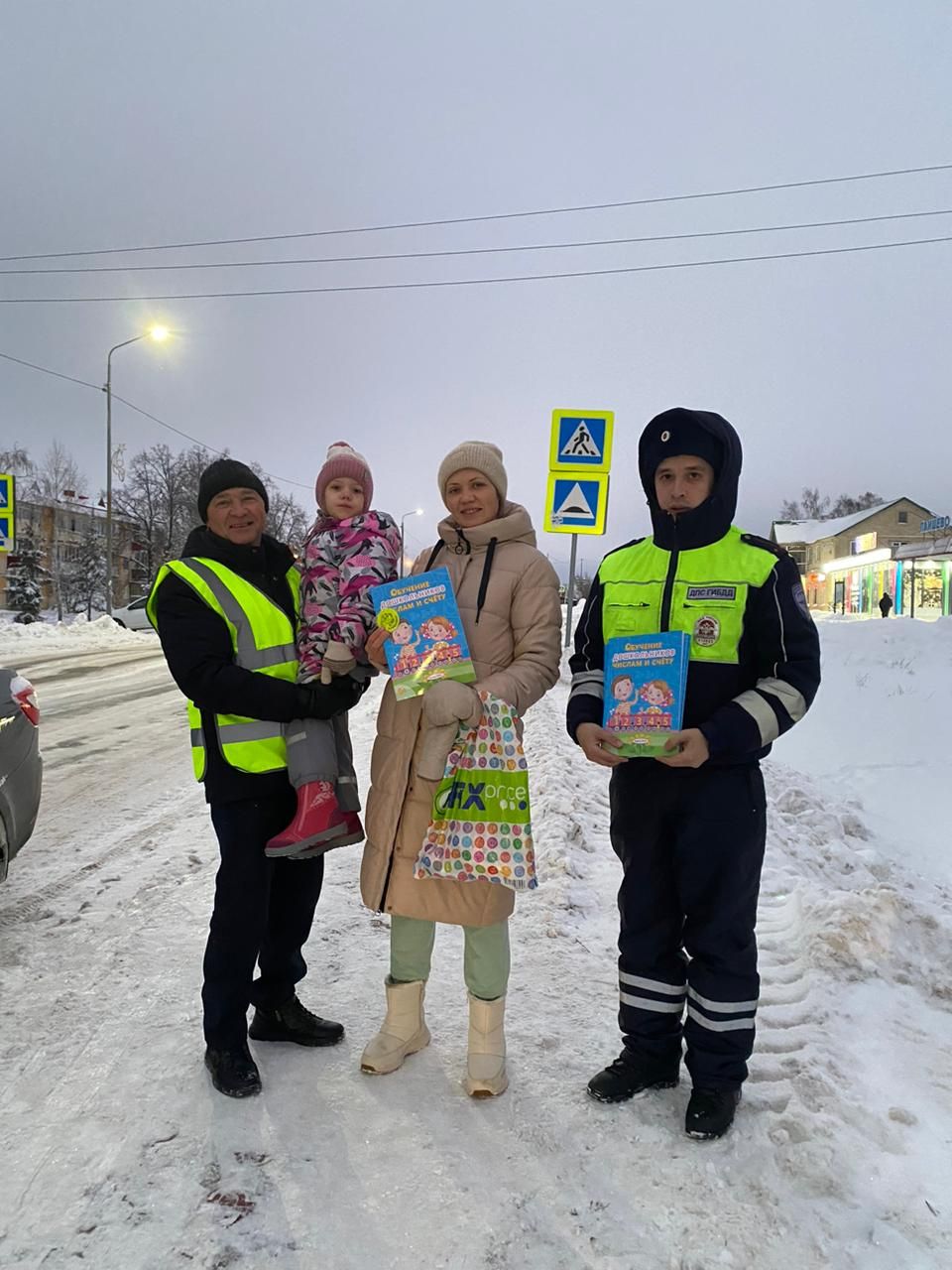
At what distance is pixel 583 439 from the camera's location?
27.7 ft

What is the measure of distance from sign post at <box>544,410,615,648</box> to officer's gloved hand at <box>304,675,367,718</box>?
6.13 m

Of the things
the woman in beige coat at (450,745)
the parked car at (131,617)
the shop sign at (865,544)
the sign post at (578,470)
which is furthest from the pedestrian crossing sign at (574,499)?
the shop sign at (865,544)

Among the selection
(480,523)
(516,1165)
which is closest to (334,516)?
(480,523)

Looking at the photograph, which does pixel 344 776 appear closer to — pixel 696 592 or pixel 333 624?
pixel 333 624

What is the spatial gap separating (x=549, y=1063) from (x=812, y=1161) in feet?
2.91

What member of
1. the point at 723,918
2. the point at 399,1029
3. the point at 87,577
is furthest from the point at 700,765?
the point at 87,577

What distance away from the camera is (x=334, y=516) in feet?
9.45

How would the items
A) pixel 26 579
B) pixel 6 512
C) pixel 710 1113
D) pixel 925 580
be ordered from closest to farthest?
pixel 710 1113
pixel 6 512
pixel 925 580
pixel 26 579

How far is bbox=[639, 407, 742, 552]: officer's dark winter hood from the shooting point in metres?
2.59

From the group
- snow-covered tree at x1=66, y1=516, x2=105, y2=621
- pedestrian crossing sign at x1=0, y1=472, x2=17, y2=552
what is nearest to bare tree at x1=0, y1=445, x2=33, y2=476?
snow-covered tree at x1=66, y1=516, x2=105, y2=621

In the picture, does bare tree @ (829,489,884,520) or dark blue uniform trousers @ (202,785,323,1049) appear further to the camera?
bare tree @ (829,489,884,520)

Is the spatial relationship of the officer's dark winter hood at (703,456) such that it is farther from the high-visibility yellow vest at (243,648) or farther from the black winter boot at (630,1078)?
the black winter boot at (630,1078)

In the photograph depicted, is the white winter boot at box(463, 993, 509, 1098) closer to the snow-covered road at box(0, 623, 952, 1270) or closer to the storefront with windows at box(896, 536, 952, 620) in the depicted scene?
the snow-covered road at box(0, 623, 952, 1270)

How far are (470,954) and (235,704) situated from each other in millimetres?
1189
